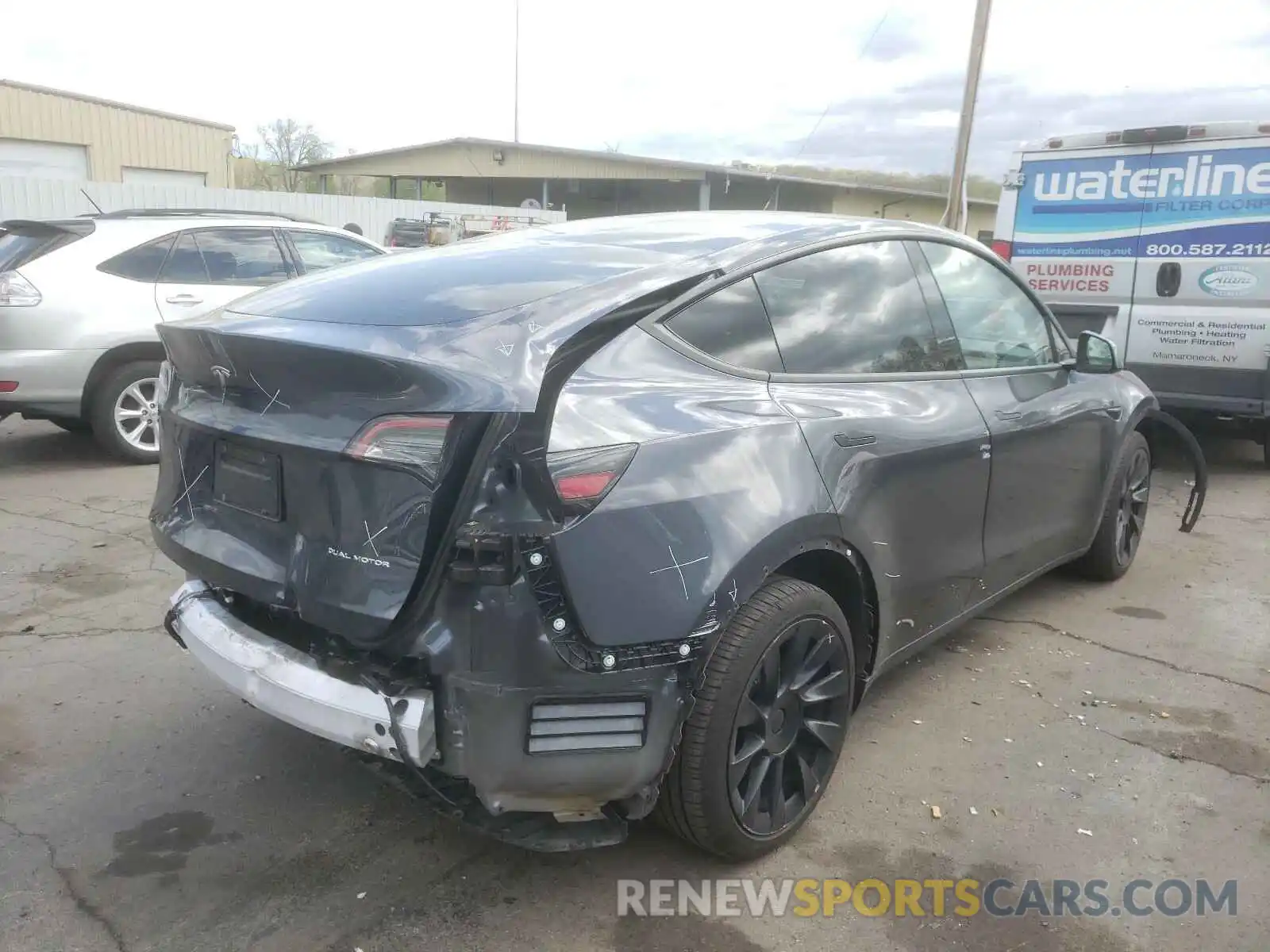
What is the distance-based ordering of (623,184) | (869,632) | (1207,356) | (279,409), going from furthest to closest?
1. (623,184)
2. (1207,356)
3. (869,632)
4. (279,409)

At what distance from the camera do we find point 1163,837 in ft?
9.57

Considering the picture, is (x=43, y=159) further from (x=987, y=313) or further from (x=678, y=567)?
(x=678, y=567)

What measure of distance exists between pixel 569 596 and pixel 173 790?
165 cm

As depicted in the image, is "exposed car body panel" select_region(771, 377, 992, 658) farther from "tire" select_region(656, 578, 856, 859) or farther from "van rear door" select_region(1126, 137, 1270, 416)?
"van rear door" select_region(1126, 137, 1270, 416)

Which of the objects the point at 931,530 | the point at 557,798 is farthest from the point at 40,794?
the point at 931,530

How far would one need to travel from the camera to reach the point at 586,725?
89.3 inches

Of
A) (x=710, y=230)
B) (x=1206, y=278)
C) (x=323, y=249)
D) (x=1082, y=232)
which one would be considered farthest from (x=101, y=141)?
(x=710, y=230)

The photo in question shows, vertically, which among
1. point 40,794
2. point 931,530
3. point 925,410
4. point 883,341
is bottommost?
point 40,794

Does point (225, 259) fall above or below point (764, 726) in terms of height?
above

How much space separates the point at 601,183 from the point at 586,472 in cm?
3530

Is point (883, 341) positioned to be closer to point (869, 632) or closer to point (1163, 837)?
point (869, 632)

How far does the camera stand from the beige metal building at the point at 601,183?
3050 cm

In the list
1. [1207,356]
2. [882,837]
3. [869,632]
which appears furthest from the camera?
[1207,356]

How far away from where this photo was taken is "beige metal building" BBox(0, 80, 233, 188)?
2267 centimetres
